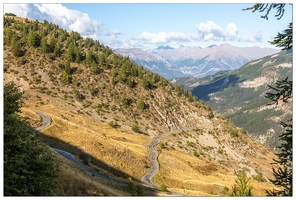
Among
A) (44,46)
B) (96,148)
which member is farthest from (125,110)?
(96,148)

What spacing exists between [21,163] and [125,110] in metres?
121

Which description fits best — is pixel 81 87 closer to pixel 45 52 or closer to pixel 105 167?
pixel 45 52

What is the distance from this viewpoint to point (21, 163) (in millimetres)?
20312

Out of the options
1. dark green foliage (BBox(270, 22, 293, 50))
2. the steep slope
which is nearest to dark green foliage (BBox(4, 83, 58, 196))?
dark green foliage (BBox(270, 22, 293, 50))

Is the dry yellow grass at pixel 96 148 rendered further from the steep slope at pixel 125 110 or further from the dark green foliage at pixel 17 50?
the dark green foliage at pixel 17 50

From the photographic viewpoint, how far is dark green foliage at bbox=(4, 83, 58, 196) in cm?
1966

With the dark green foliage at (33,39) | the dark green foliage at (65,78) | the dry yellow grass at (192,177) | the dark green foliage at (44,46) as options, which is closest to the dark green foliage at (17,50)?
the dark green foliage at (33,39)

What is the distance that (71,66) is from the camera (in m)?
154

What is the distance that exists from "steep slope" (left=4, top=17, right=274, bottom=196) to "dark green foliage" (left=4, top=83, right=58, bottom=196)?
53670mm

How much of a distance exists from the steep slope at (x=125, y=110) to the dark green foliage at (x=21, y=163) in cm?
5367

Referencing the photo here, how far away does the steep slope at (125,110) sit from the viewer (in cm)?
9338

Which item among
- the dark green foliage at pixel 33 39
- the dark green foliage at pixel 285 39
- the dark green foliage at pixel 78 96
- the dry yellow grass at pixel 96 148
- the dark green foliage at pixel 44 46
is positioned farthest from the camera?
the dark green foliage at pixel 33 39

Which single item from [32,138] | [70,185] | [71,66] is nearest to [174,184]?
[70,185]

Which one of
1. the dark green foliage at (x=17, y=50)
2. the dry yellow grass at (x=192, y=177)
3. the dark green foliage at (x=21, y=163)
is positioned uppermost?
the dark green foliage at (x=17, y=50)
